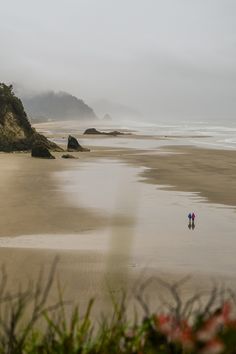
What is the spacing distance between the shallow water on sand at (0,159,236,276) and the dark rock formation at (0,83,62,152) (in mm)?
19632

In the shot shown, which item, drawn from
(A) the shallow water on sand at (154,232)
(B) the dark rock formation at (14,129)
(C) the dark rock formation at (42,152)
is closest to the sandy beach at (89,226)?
(A) the shallow water on sand at (154,232)

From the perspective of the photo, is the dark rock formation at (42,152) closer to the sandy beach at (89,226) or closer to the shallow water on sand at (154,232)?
the sandy beach at (89,226)

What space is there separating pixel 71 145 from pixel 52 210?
23.7 m

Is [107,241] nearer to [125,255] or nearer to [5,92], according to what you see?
[125,255]

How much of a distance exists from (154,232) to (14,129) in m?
29.0

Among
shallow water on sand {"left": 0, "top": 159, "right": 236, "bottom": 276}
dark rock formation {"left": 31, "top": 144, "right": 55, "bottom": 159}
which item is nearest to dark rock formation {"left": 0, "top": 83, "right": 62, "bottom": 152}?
dark rock formation {"left": 31, "top": 144, "right": 55, "bottom": 159}

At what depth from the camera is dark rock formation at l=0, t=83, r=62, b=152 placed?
36.4 meters

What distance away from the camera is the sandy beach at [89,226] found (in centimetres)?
762

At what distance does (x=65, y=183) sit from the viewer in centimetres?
1856

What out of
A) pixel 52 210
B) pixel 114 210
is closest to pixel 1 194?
pixel 52 210

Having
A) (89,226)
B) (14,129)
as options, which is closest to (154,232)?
(89,226)

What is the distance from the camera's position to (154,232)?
10633 millimetres

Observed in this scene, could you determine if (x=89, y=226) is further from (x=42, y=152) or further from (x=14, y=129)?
(x=14, y=129)

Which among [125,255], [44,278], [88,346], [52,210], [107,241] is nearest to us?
[88,346]
